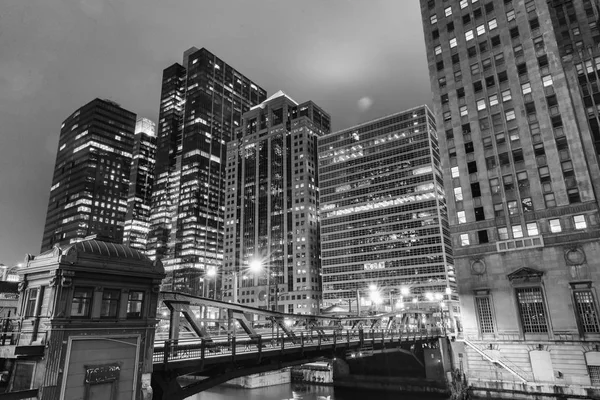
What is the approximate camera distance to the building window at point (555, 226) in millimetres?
51644

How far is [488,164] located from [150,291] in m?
56.5

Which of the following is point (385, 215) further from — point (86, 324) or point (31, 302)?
point (31, 302)

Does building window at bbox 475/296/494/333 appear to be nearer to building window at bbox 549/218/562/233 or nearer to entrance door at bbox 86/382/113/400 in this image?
building window at bbox 549/218/562/233

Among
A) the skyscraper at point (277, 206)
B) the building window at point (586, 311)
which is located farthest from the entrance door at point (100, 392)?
the skyscraper at point (277, 206)

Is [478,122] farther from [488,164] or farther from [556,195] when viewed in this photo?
[556,195]

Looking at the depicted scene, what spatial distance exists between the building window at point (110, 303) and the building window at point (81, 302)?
506 millimetres

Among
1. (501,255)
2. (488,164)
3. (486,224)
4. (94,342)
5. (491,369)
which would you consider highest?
(488,164)

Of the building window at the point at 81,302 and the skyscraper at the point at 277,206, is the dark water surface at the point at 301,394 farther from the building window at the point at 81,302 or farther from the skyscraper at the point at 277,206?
the skyscraper at the point at 277,206

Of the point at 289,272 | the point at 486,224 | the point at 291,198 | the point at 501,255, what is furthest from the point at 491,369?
the point at 291,198

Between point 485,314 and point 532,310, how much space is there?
227 inches

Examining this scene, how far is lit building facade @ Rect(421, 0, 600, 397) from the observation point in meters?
48.3

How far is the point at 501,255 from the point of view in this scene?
5472 centimetres

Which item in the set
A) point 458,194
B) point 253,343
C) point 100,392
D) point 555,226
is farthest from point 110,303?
point 458,194

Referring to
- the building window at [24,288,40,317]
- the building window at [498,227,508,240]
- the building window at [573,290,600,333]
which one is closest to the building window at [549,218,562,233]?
the building window at [498,227,508,240]
